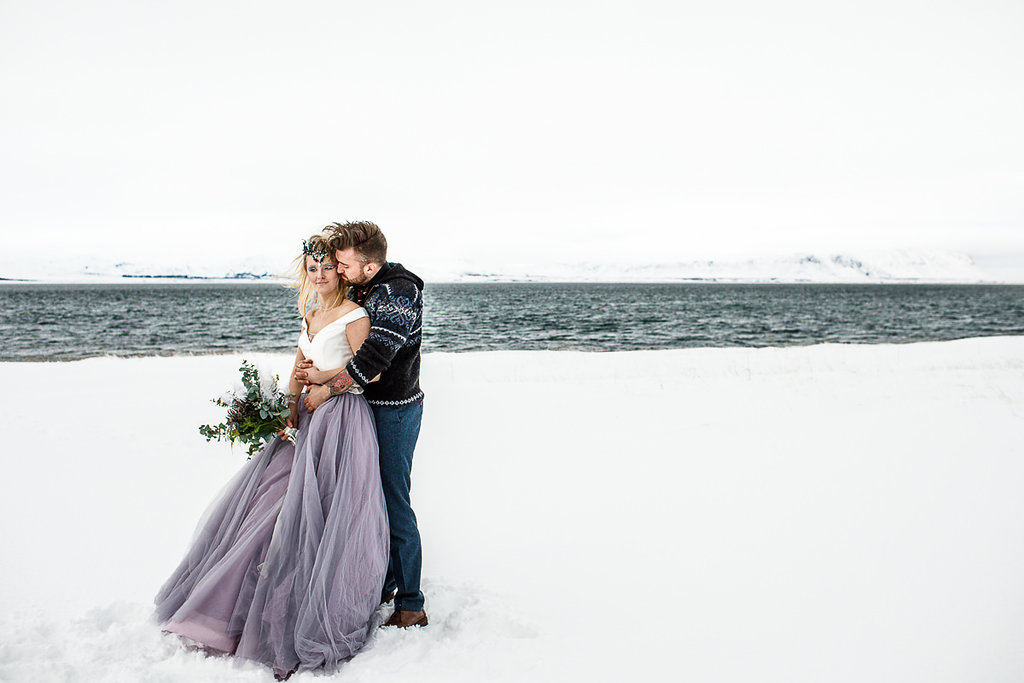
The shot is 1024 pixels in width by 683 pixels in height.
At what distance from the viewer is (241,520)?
345 cm

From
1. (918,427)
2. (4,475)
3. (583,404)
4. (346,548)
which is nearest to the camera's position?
(346,548)

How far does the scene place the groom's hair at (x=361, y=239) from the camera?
3.32 metres

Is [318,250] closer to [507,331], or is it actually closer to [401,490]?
[401,490]

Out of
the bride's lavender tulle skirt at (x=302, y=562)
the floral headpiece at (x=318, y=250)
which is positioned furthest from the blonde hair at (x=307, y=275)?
the bride's lavender tulle skirt at (x=302, y=562)

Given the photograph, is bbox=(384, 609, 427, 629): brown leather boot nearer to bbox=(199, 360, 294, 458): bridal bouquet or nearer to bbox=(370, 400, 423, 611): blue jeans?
bbox=(370, 400, 423, 611): blue jeans

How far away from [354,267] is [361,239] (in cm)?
15

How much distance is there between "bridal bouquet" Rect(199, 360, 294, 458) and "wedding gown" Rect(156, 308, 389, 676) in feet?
0.55

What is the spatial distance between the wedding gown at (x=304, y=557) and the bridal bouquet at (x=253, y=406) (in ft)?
0.55

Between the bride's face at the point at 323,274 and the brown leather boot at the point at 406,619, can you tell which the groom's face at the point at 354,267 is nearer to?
the bride's face at the point at 323,274

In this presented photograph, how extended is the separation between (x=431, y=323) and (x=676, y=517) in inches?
1811

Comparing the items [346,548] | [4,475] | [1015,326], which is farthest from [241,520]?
[1015,326]

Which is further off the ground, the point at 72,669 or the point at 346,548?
the point at 346,548

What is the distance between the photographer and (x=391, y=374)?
340 centimetres

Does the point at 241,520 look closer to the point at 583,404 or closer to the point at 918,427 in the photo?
the point at 583,404
